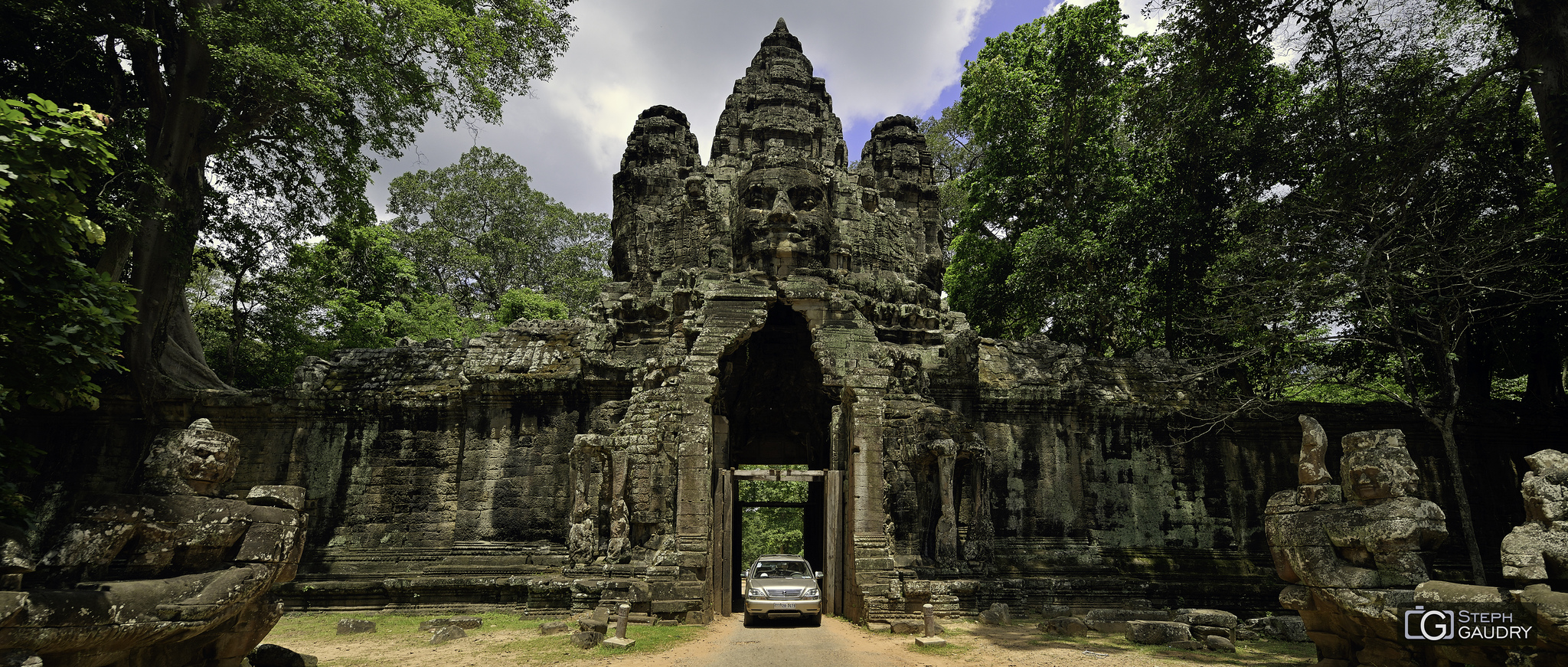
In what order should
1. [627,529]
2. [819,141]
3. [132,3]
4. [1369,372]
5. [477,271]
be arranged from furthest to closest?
[477,271] < [819,141] < [1369,372] < [132,3] < [627,529]

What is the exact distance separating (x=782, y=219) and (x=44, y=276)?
375 inches

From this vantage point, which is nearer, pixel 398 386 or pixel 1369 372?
pixel 398 386

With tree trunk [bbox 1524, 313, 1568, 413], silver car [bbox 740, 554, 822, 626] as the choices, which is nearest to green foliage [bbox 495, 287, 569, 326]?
silver car [bbox 740, 554, 822, 626]

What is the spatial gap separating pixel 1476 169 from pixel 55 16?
75.2 ft

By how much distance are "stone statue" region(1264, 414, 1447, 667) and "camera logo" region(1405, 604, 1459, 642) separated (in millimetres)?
105

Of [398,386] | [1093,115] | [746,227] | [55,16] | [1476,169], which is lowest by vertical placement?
[398,386]

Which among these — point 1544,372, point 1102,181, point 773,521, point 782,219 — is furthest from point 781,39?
point 773,521

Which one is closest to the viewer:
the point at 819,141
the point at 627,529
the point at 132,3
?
the point at 627,529

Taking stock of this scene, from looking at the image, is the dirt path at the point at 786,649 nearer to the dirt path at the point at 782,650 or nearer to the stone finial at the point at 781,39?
the dirt path at the point at 782,650

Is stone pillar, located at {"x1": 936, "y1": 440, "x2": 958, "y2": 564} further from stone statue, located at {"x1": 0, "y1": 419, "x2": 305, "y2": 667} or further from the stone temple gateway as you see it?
stone statue, located at {"x1": 0, "y1": 419, "x2": 305, "y2": 667}

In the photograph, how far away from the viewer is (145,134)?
13.2m

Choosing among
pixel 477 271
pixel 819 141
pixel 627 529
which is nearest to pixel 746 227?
pixel 819 141

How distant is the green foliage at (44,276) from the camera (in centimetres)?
511

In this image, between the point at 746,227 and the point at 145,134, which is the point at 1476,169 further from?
the point at 145,134
